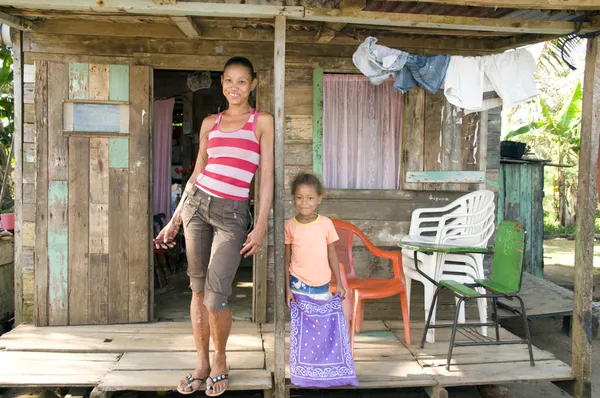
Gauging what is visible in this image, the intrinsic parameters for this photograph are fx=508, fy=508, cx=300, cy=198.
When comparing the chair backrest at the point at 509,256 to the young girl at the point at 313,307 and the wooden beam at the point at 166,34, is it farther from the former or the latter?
the wooden beam at the point at 166,34

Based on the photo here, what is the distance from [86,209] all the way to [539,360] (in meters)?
4.00

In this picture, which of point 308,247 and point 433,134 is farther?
point 433,134

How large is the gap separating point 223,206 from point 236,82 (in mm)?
754

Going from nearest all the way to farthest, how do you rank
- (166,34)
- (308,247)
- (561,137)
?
(308,247) < (166,34) < (561,137)

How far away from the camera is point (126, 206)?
4625 millimetres

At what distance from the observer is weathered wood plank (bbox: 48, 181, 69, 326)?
15.0ft

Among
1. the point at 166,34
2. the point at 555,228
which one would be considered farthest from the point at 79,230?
the point at 555,228

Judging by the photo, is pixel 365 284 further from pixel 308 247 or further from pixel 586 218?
pixel 586 218

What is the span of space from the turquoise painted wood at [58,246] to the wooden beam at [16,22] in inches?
52.6

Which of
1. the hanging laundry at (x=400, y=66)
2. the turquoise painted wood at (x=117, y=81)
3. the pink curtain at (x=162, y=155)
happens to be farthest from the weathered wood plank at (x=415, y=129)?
the pink curtain at (x=162, y=155)

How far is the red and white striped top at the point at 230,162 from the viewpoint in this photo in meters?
3.06

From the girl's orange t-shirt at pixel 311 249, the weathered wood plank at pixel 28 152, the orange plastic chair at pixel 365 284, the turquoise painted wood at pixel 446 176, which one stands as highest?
the weathered wood plank at pixel 28 152

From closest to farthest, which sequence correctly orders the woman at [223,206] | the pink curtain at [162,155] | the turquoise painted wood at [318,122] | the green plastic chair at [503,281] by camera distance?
the woman at [223,206] < the green plastic chair at [503,281] < the turquoise painted wood at [318,122] < the pink curtain at [162,155]

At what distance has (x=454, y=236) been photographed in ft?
15.0
